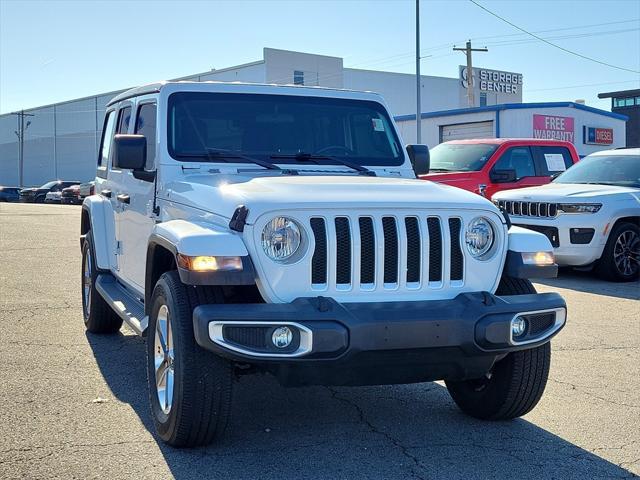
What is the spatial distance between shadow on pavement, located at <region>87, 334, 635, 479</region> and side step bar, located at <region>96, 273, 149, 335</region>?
495 mm

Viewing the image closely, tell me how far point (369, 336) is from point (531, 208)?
307 inches

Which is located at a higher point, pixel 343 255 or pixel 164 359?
pixel 343 255

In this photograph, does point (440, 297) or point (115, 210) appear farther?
point (115, 210)

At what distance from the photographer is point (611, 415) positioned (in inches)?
199

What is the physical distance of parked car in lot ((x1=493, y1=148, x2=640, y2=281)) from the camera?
10.7m

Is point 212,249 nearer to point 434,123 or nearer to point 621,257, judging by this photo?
point 621,257

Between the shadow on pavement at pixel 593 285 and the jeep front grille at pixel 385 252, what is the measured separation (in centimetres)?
575

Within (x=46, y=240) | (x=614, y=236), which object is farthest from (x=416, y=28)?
(x=614, y=236)

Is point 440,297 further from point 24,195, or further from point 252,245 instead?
point 24,195

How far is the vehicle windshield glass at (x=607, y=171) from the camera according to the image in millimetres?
11523

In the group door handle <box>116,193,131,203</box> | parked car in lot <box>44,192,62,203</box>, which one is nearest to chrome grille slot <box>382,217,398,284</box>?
door handle <box>116,193,131,203</box>

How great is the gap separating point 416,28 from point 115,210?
2515cm

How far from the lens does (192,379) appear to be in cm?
398

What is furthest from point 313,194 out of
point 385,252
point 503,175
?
point 503,175
